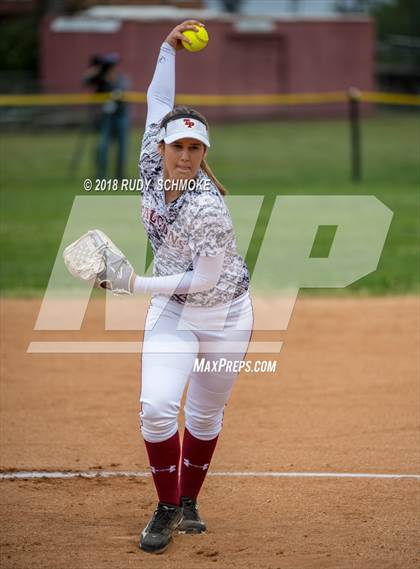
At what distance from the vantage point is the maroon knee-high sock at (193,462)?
5801 millimetres

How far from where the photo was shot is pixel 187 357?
5434mm

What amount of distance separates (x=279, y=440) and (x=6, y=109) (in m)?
23.7

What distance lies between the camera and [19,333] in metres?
10.5

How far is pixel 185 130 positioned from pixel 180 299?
85cm

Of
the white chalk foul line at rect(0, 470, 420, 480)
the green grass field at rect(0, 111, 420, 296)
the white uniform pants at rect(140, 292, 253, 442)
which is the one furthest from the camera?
the green grass field at rect(0, 111, 420, 296)

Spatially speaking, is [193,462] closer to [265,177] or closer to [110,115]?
[110,115]

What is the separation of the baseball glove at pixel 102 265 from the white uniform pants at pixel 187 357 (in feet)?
1.08

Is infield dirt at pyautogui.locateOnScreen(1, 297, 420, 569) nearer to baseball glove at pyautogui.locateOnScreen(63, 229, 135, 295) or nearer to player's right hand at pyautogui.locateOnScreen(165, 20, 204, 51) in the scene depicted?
baseball glove at pyautogui.locateOnScreen(63, 229, 135, 295)

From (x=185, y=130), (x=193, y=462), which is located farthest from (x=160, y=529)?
(x=185, y=130)

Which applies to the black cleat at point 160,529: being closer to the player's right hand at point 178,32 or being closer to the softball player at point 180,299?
the softball player at point 180,299

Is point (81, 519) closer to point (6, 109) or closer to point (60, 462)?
point (60, 462)

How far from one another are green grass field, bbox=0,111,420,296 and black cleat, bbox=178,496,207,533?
21.9ft

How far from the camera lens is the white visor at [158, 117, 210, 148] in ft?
17.2

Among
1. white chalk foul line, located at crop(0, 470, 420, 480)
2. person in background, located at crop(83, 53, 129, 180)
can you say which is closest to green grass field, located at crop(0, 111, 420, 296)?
person in background, located at crop(83, 53, 129, 180)
